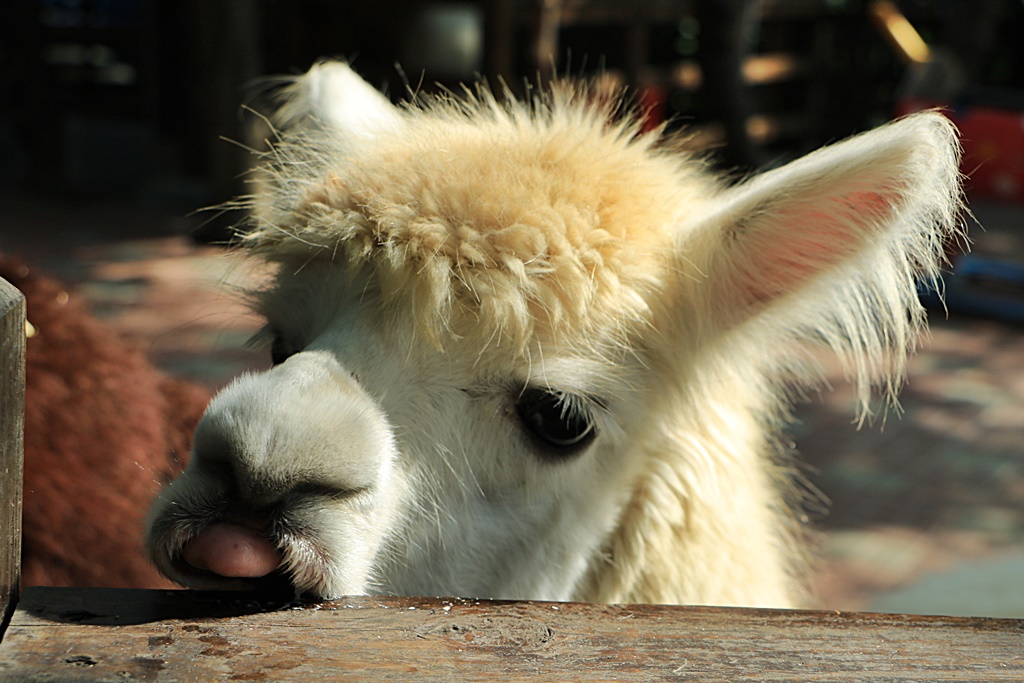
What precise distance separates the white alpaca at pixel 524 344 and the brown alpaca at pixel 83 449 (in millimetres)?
772

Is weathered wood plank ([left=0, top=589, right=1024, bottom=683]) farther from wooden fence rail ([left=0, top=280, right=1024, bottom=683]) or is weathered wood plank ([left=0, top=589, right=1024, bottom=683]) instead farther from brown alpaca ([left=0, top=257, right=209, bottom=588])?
brown alpaca ([left=0, top=257, right=209, bottom=588])

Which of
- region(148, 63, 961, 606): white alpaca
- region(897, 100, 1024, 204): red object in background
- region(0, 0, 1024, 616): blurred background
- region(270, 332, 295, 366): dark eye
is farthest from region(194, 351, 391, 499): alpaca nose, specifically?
region(897, 100, 1024, 204): red object in background

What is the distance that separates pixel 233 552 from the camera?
4.96ft

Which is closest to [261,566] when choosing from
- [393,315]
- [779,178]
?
[393,315]

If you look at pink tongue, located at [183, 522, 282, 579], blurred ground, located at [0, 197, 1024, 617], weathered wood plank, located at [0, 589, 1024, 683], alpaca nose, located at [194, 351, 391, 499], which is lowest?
blurred ground, located at [0, 197, 1024, 617]

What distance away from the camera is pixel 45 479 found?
2.54 meters

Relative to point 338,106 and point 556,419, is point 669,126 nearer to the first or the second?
point 338,106

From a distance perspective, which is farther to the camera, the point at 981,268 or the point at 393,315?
the point at 981,268

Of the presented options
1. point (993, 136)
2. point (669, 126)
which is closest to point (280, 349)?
point (993, 136)

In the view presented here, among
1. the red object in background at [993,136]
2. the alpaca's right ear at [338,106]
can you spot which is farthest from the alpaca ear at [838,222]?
the red object in background at [993,136]

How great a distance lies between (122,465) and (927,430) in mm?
5707

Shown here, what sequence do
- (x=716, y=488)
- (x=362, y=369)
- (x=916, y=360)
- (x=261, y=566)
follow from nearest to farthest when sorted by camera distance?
1. (x=261, y=566)
2. (x=362, y=369)
3. (x=716, y=488)
4. (x=916, y=360)

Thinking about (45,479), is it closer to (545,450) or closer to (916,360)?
(545,450)

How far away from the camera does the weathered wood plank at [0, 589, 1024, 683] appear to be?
1226mm
